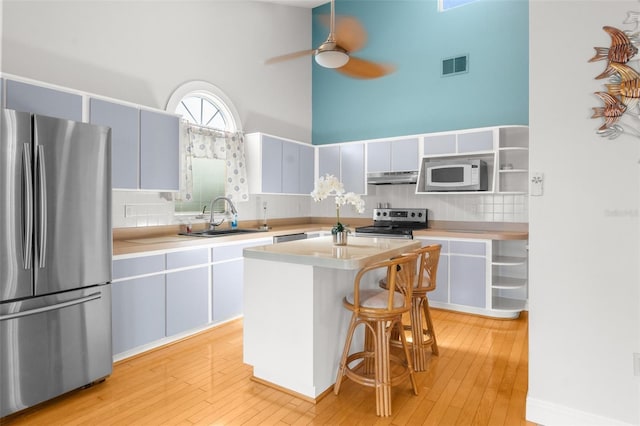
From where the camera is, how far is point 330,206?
602 cm

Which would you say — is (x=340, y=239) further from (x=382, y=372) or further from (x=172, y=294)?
(x=172, y=294)

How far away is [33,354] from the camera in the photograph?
7.29 ft

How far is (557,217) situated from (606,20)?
3.43ft

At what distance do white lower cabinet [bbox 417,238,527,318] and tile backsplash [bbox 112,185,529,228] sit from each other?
442 mm

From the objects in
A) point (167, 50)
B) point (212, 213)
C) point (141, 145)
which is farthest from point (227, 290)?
point (167, 50)

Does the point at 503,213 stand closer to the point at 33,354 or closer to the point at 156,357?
the point at 156,357

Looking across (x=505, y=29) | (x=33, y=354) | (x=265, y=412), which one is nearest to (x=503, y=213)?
(x=505, y=29)

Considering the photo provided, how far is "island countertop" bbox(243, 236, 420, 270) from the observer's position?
2.18 m

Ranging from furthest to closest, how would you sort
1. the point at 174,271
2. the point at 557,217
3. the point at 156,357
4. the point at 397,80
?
the point at 397,80, the point at 174,271, the point at 156,357, the point at 557,217

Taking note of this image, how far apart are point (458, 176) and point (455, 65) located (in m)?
1.56

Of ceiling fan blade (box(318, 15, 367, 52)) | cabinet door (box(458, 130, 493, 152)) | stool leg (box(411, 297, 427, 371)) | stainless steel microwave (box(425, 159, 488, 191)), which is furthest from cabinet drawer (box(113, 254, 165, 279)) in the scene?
ceiling fan blade (box(318, 15, 367, 52))

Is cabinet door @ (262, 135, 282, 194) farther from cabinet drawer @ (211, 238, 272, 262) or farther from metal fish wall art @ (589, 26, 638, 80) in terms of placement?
metal fish wall art @ (589, 26, 638, 80)

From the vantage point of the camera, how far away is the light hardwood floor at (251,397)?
2.19 meters

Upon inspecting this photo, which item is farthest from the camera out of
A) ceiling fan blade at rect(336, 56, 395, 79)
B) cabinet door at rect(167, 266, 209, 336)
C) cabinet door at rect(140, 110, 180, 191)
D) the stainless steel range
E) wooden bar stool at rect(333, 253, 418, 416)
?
ceiling fan blade at rect(336, 56, 395, 79)
